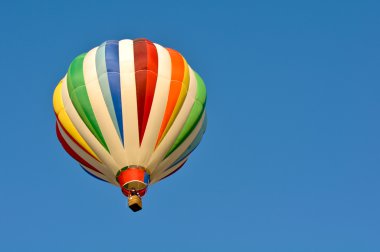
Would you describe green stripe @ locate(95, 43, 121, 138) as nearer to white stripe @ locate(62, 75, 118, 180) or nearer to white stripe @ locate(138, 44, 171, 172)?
white stripe @ locate(62, 75, 118, 180)

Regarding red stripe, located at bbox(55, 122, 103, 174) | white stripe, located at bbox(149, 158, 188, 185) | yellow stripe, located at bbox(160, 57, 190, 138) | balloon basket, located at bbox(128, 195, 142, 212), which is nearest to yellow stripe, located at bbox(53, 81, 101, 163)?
red stripe, located at bbox(55, 122, 103, 174)

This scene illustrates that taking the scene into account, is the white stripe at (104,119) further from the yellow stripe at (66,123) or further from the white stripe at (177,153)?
the white stripe at (177,153)

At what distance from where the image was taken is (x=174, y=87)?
1229 inches

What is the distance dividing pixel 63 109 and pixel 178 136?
2891 millimetres

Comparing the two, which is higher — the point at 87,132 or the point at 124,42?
the point at 124,42

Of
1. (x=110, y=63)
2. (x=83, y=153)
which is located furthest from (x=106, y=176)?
(x=110, y=63)

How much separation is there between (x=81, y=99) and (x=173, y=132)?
92.3 inches

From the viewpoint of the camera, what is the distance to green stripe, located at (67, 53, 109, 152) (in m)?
30.8

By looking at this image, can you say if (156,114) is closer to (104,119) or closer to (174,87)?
(174,87)

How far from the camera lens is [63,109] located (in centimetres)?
3136

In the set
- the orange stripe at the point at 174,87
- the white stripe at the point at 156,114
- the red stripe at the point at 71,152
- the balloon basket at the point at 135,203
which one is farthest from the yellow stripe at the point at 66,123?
the orange stripe at the point at 174,87

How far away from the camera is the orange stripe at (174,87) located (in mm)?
30828

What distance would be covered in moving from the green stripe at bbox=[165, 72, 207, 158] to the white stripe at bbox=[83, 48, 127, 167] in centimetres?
120

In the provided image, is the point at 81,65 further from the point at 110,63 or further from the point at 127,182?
the point at 127,182
